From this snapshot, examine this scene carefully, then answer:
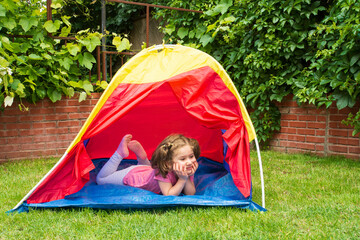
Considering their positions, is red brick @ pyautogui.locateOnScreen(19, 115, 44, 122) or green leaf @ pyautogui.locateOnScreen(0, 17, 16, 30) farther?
red brick @ pyautogui.locateOnScreen(19, 115, 44, 122)

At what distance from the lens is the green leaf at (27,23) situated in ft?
13.0

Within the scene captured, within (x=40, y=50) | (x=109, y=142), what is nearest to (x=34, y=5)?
(x=40, y=50)

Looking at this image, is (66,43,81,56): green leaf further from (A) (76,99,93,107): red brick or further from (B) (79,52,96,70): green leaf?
(A) (76,99,93,107): red brick

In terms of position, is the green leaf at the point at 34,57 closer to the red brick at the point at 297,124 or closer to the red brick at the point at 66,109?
the red brick at the point at 66,109

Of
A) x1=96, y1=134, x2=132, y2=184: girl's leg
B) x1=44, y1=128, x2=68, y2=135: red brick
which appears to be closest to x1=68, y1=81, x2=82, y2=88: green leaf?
x1=44, y1=128, x2=68, y2=135: red brick

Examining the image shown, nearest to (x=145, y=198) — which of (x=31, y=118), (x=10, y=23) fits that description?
(x=31, y=118)

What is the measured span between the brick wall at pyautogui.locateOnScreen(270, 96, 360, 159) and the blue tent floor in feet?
5.57

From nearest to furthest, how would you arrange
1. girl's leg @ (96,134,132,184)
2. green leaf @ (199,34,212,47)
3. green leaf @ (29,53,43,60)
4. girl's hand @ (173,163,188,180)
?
girl's hand @ (173,163,188,180)
girl's leg @ (96,134,132,184)
green leaf @ (29,53,43,60)
green leaf @ (199,34,212,47)

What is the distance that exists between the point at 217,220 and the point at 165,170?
23.3 inches

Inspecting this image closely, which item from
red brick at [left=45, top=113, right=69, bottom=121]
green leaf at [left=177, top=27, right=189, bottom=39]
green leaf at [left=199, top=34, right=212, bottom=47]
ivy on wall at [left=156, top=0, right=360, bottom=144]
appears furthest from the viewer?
green leaf at [left=177, top=27, right=189, bottom=39]

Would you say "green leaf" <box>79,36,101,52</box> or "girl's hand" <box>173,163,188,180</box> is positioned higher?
"green leaf" <box>79,36,101,52</box>

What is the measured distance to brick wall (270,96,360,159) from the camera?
401cm

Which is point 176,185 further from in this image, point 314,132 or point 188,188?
point 314,132

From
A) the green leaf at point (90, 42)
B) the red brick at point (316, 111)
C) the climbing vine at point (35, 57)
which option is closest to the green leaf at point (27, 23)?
the climbing vine at point (35, 57)
